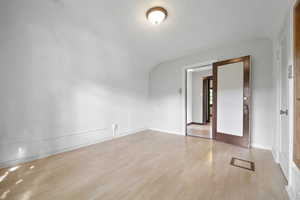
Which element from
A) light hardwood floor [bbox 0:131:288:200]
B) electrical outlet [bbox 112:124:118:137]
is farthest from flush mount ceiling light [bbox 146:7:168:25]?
electrical outlet [bbox 112:124:118:137]

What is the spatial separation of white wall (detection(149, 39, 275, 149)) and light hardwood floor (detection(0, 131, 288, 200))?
0.65 meters

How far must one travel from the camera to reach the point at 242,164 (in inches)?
78.8

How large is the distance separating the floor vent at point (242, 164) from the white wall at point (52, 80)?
281 cm

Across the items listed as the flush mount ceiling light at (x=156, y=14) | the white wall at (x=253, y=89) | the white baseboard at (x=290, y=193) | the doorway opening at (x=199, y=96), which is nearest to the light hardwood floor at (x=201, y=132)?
the white wall at (x=253, y=89)

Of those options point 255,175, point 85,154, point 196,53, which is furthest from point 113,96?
point 255,175

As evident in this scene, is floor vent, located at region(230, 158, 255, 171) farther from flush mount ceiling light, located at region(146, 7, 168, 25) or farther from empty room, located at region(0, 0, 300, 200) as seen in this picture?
flush mount ceiling light, located at region(146, 7, 168, 25)

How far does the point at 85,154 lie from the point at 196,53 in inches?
148

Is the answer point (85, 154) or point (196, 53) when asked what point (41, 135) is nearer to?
point (85, 154)

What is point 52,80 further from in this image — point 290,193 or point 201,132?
point 201,132

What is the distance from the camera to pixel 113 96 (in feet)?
11.1

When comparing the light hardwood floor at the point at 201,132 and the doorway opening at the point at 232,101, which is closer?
the doorway opening at the point at 232,101

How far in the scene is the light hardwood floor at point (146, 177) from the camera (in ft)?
4.49

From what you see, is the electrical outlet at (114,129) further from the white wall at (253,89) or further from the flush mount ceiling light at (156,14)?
the flush mount ceiling light at (156,14)

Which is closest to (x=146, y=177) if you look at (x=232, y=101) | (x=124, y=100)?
(x=124, y=100)
